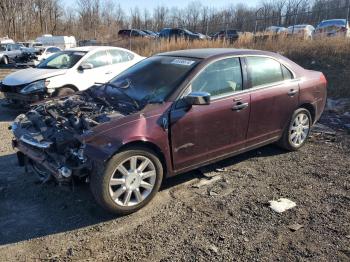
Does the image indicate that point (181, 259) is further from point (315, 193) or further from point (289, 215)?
point (315, 193)

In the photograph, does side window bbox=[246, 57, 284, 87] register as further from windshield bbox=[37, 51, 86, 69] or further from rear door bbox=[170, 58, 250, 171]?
windshield bbox=[37, 51, 86, 69]

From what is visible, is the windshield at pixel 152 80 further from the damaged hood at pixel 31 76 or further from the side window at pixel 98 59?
the side window at pixel 98 59

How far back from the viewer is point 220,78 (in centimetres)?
464

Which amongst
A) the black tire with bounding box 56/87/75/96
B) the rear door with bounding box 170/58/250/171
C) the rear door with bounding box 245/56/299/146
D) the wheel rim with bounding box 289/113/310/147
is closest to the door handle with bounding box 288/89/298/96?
the rear door with bounding box 245/56/299/146

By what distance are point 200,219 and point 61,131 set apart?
183 cm

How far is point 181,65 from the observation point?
184 inches

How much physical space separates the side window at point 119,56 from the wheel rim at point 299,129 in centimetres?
550

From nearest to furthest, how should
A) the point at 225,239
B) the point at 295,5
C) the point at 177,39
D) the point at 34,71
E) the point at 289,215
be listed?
the point at 225,239
the point at 289,215
the point at 34,71
the point at 177,39
the point at 295,5

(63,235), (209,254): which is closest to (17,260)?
(63,235)

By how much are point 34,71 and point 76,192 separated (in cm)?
537

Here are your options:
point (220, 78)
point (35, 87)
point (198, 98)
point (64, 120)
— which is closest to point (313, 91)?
point (220, 78)

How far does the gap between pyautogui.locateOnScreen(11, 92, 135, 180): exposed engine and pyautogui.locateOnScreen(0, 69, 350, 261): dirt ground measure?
0.97 feet

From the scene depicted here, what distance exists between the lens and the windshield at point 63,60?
29.1 ft

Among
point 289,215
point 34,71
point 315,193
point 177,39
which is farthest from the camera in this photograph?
point 177,39
